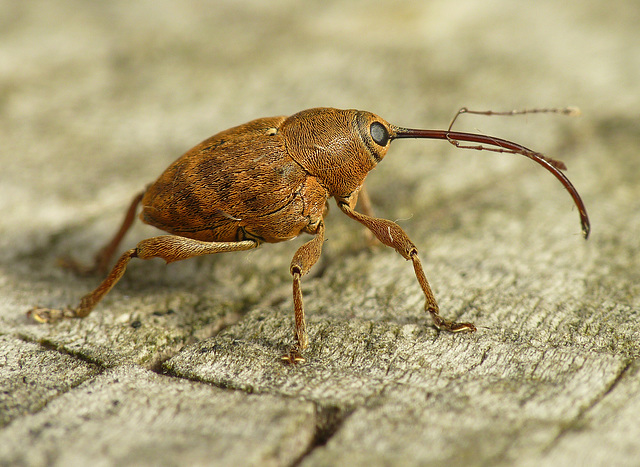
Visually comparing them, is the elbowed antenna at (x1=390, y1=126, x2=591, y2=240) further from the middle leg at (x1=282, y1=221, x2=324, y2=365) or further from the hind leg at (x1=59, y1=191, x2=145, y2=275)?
the hind leg at (x1=59, y1=191, x2=145, y2=275)

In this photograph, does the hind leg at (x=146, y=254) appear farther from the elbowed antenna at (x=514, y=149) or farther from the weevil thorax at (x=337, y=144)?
the elbowed antenna at (x=514, y=149)

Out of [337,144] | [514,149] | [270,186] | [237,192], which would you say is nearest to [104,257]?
[237,192]

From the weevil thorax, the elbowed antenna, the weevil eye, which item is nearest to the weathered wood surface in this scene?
the elbowed antenna

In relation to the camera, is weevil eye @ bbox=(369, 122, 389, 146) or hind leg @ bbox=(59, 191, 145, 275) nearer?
weevil eye @ bbox=(369, 122, 389, 146)

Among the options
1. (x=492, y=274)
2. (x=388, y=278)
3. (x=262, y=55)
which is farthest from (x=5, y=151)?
(x=492, y=274)

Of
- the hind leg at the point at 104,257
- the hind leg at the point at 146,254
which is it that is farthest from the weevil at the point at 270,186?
the hind leg at the point at 104,257

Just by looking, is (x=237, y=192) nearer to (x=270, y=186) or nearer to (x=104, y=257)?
(x=270, y=186)
